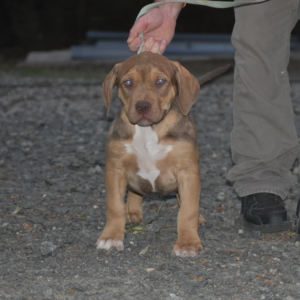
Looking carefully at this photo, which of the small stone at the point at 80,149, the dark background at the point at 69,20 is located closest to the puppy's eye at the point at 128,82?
the small stone at the point at 80,149

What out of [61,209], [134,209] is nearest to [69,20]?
[61,209]

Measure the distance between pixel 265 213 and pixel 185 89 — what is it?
36.8 inches

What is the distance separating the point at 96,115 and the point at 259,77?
4.58 meters

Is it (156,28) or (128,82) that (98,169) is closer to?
(156,28)

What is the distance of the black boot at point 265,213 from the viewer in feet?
10.7

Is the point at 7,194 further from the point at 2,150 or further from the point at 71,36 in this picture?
the point at 71,36

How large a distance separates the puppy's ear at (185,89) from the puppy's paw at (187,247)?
2.56ft

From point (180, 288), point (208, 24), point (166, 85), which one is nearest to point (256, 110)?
point (166, 85)

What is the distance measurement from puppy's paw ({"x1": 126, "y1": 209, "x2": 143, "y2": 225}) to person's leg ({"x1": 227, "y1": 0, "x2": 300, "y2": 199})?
27.4 inches

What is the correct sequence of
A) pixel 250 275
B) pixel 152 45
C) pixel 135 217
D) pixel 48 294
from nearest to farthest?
pixel 48 294 → pixel 250 275 → pixel 152 45 → pixel 135 217

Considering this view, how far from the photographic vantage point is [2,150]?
5.55 metres

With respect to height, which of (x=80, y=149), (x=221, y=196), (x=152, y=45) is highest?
(x=152, y=45)

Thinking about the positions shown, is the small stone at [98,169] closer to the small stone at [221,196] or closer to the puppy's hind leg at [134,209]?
the puppy's hind leg at [134,209]

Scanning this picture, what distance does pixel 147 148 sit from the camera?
323 centimetres
